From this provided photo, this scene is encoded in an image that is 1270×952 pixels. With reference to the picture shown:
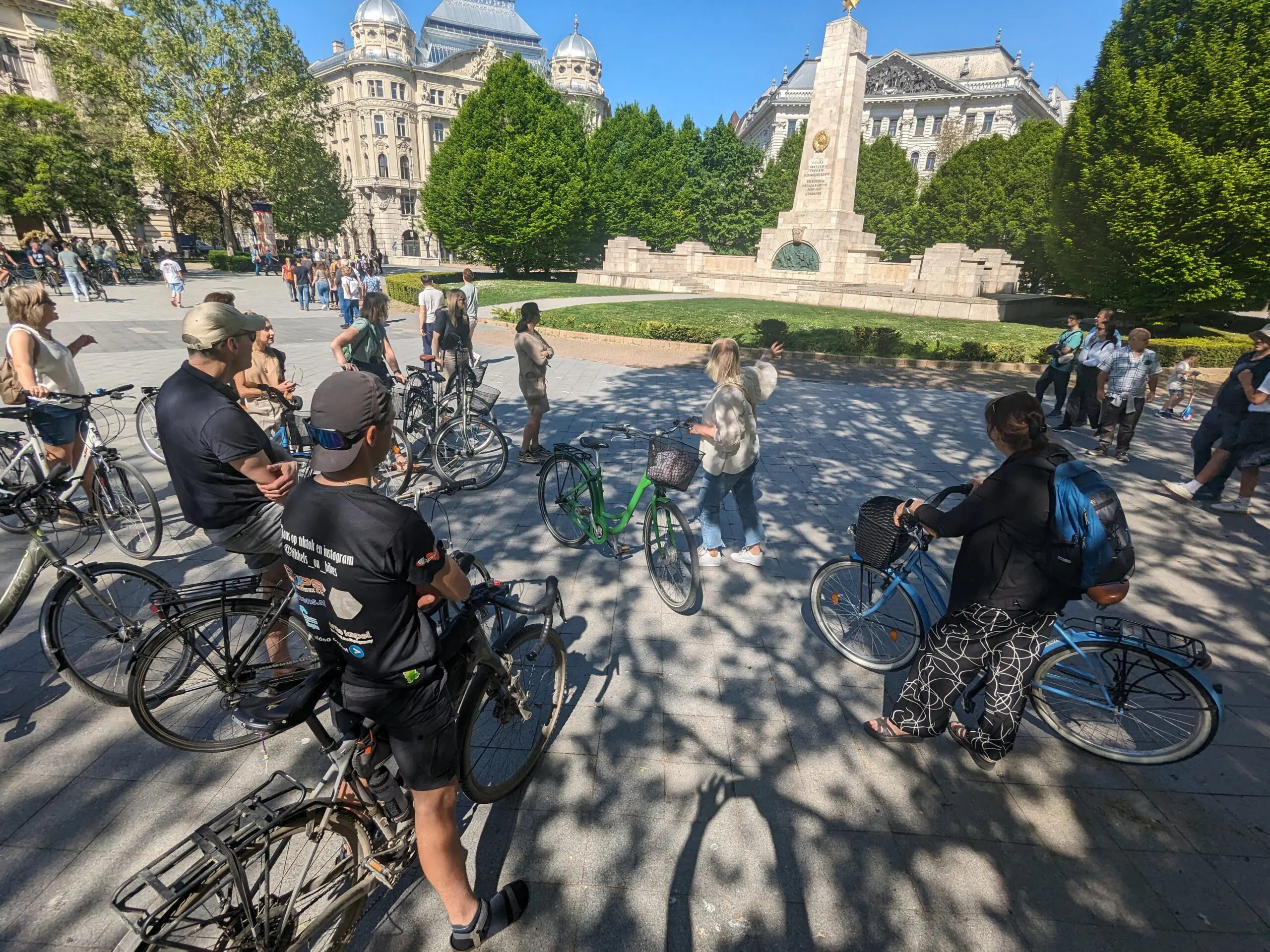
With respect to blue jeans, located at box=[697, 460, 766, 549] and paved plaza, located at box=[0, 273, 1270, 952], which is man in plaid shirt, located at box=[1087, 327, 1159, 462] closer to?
paved plaza, located at box=[0, 273, 1270, 952]

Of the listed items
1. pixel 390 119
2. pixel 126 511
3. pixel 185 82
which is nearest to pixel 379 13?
pixel 390 119

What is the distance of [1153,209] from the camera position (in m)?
17.5

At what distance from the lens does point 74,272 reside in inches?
799

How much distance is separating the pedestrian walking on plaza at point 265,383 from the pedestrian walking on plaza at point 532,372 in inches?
98.6

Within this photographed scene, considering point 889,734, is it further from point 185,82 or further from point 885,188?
point 885,188

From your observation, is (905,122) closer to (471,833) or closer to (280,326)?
(280,326)

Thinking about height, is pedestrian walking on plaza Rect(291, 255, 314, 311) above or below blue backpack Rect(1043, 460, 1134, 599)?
above

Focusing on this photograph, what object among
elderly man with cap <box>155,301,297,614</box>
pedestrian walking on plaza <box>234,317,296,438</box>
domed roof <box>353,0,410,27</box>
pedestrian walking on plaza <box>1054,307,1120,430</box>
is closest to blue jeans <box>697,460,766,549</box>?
elderly man with cap <box>155,301,297,614</box>

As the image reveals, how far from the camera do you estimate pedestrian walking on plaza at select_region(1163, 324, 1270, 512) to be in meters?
6.43

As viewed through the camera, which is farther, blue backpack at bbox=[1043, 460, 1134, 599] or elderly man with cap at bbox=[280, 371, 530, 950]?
blue backpack at bbox=[1043, 460, 1134, 599]

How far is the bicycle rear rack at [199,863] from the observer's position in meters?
1.56

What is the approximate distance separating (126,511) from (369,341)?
2.86 meters

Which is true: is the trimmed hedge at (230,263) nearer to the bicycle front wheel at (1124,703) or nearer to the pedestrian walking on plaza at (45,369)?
the pedestrian walking on plaza at (45,369)

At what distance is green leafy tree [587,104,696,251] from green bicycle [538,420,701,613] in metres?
44.1
